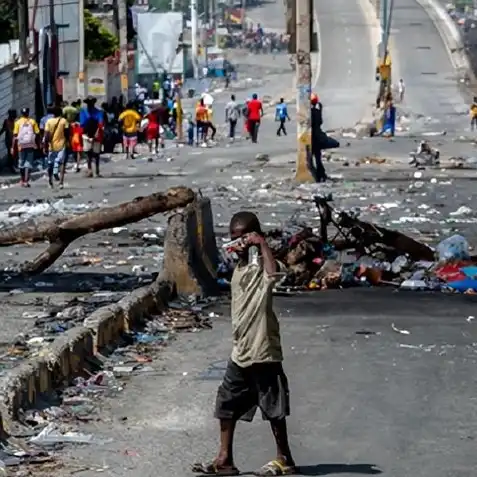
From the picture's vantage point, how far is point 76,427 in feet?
31.7

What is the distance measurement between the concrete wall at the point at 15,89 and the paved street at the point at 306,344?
6.31m

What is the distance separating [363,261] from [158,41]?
66.7 meters

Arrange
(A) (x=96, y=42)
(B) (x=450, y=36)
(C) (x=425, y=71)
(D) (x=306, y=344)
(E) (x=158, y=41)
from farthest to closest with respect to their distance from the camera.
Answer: (B) (x=450, y=36), (C) (x=425, y=71), (E) (x=158, y=41), (A) (x=96, y=42), (D) (x=306, y=344)

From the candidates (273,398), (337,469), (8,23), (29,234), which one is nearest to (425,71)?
(8,23)

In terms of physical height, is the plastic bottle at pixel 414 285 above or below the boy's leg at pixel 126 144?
above

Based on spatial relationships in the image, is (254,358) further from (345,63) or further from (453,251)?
(345,63)

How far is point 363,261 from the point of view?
17.5m

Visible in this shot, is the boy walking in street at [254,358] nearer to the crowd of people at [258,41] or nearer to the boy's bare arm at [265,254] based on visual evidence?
the boy's bare arm at [265,254]

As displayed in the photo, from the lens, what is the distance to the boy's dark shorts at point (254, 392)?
27.1ft

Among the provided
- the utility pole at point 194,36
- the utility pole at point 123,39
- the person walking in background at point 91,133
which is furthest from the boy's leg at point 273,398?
the utility pole at point 194,36

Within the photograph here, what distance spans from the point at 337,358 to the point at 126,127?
95.5 ft

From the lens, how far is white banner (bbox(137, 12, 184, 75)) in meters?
82.4

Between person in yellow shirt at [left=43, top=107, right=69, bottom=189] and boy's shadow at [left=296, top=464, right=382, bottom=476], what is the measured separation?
21782 mm

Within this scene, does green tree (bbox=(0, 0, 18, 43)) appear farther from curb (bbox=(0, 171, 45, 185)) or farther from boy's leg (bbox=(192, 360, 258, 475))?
boy's leg (bbox=(192, 360, 258, 475))
